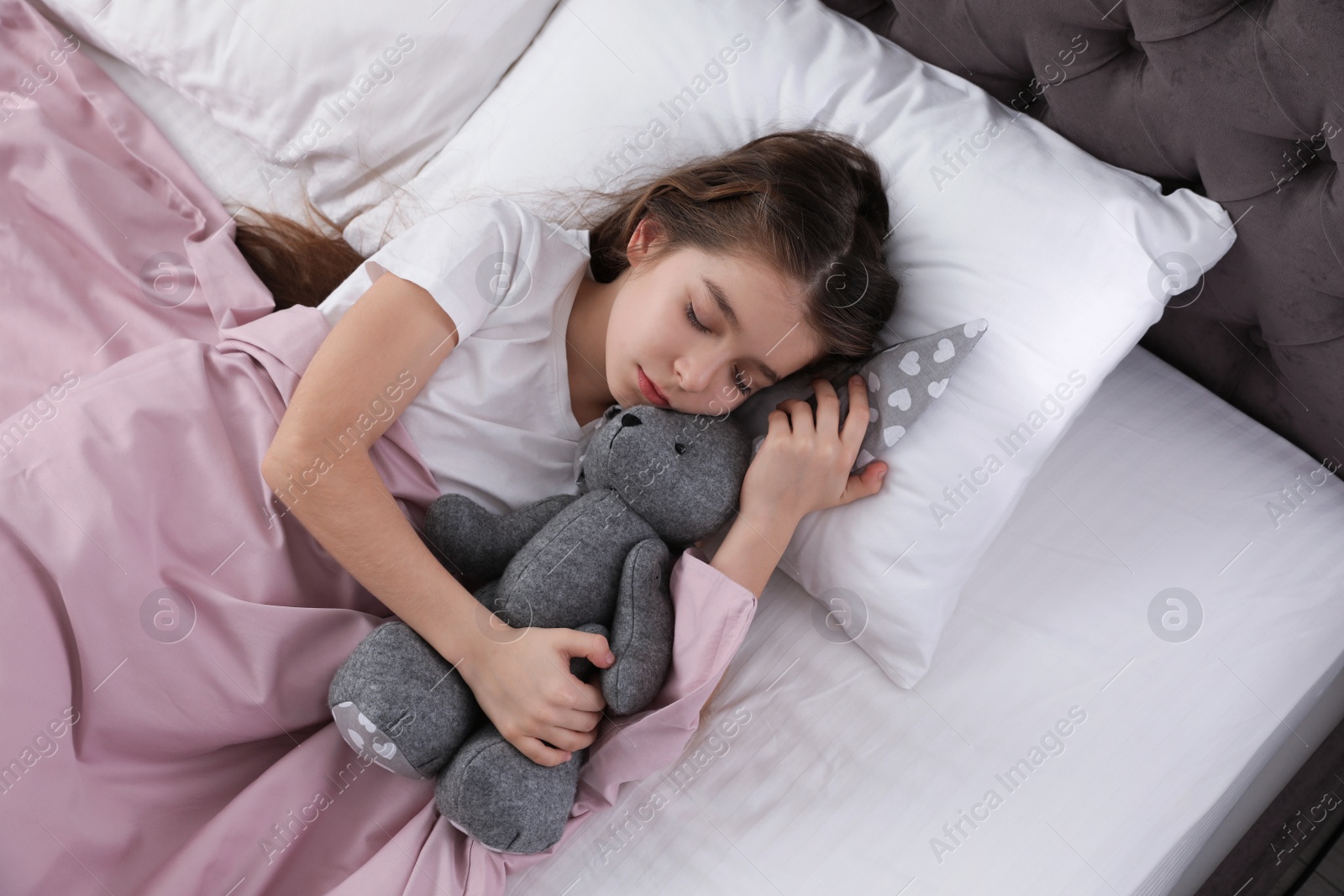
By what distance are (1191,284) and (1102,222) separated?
13 centimetres

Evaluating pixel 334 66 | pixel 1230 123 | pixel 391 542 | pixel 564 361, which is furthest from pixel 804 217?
pixel 334 66

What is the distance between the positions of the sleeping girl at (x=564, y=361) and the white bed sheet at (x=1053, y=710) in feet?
0.51

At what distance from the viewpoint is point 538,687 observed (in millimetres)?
849

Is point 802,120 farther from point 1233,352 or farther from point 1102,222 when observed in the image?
point 1233,352

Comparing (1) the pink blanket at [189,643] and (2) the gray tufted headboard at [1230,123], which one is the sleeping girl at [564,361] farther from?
(2) the gray tufted headboard at [1230,123]

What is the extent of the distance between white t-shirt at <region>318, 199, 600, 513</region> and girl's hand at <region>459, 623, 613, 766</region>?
212 millimetres

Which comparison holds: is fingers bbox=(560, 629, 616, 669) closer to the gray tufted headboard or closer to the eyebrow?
the eyebrow

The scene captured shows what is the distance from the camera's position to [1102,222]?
95 centimetres

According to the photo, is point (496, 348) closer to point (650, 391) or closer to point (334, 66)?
point (650, 391)

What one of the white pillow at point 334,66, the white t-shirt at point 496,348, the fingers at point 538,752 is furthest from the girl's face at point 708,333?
the white pillow at point 334,66

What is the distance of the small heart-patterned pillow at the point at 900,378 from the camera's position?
0.94 m

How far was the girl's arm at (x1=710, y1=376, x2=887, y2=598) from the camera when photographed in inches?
37.7

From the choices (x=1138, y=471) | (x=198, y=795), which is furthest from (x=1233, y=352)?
(x=198, y=795)

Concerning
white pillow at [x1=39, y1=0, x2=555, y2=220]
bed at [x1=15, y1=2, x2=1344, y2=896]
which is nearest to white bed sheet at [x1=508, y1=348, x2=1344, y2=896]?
bed at [x1=15, y1=2, x2=1344, y2=896]
